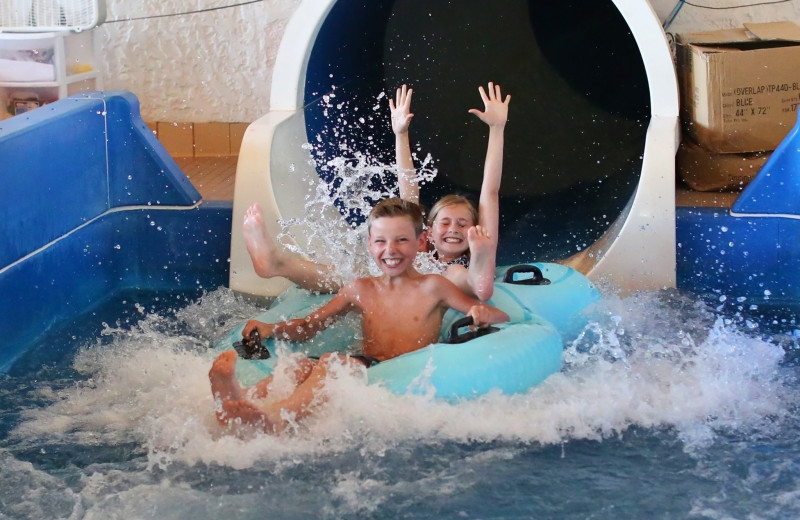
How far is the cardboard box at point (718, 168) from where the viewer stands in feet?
11.4

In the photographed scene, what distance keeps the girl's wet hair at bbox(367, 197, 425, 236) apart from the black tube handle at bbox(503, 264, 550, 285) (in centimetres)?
35

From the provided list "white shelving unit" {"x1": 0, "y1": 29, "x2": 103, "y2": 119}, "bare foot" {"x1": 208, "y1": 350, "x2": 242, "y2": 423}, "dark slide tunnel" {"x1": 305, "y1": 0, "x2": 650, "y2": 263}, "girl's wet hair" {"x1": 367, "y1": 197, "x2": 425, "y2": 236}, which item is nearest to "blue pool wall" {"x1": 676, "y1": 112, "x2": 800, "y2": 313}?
"dark slide tunnel" {"x1": 305, "y1": 0, "x2": 650, "y2": 263}

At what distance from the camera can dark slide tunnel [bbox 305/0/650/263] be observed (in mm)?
3848

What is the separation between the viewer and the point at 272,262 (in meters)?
2.62

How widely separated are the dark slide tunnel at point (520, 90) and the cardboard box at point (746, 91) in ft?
1.50

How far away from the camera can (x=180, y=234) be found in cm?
331

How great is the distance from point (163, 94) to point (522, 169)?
1592 millimetres

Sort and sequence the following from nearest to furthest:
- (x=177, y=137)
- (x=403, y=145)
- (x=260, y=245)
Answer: (x=260, y=245), (x=403, y=145), (x=177, y=137)

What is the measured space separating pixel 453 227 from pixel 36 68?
2.10 metres

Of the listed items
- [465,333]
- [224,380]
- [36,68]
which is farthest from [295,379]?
[36,68]

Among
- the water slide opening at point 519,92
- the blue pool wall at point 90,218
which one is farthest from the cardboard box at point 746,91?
the blue pool wall at point 90,218

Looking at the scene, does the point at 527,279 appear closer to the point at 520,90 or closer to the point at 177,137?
the point at 520,90

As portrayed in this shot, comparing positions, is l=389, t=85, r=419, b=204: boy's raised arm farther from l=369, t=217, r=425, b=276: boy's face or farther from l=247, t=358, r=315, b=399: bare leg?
l=247, t=358, r=315, b=399: bare leg

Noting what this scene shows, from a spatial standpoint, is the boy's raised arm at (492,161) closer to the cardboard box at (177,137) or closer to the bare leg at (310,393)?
the bare leg at (310,393)
